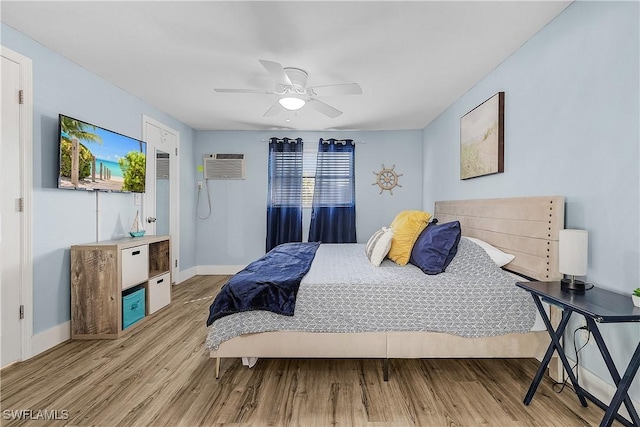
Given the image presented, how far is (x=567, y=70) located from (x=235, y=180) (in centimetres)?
444

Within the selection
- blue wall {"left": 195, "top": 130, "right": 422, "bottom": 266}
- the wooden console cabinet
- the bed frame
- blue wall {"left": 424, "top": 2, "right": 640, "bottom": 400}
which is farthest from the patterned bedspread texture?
blue wall {"left": 195, "top": 130, "right": 422, "bottom": 266}

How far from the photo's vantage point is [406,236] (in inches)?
109

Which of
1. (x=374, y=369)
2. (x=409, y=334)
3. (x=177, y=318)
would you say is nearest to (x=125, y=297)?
(x=177, y=318)

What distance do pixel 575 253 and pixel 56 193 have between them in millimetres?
3767

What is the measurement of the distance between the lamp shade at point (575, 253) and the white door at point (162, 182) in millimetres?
4154

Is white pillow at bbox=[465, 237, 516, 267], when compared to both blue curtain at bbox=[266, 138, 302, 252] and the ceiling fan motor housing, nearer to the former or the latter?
the ceiling fan motor housing

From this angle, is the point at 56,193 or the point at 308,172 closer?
the point at 56,193

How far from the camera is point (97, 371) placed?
7.30 feet

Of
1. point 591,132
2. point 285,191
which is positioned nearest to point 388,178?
point 285,191

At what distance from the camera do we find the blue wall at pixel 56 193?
8.12 feet

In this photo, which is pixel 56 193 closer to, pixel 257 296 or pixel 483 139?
pixel 257 296

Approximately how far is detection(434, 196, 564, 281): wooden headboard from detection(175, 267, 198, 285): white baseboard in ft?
13.3

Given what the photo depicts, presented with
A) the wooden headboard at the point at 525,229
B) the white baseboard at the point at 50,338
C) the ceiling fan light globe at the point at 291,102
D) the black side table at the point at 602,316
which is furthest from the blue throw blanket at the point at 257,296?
the ceiling fan light globe at the point at 291,102

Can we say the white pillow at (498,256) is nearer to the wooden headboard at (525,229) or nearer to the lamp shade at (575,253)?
the wooden headboard at (525,229)
